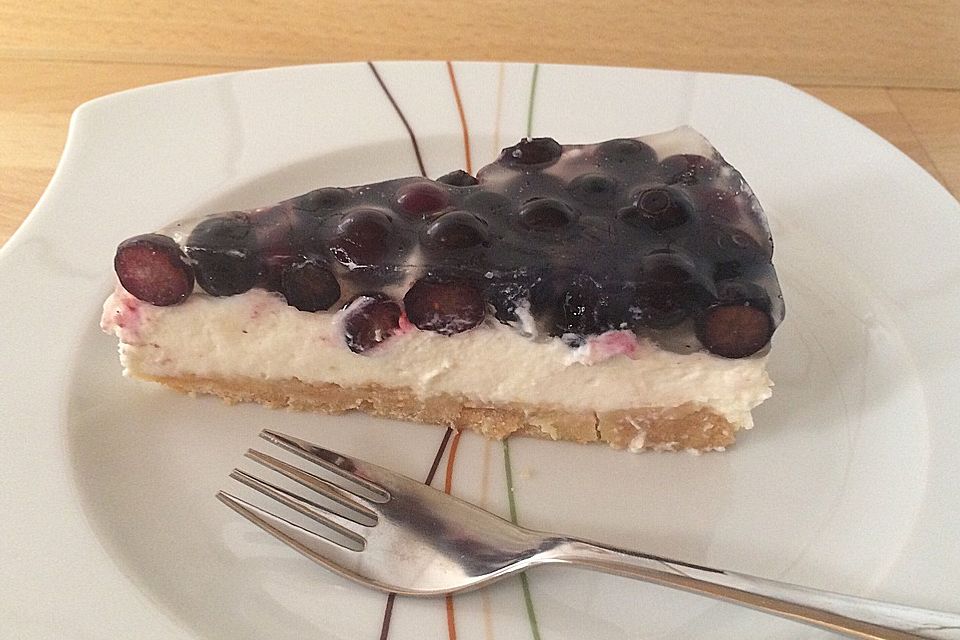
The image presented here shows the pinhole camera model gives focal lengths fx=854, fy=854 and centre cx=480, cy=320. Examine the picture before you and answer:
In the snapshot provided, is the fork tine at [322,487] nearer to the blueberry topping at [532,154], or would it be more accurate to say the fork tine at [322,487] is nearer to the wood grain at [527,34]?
the blueberry topping at [532,154]

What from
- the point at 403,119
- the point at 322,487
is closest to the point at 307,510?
the point at 322,487

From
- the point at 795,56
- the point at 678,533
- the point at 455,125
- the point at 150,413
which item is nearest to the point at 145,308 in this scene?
the point at 150,413

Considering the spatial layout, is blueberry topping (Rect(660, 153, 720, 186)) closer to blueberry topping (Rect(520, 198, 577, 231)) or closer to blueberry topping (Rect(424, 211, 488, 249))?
blueberry topping (Rect(520, 198, 577, 231))

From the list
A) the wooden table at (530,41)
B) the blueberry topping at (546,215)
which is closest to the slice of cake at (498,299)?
the blueberry topping at (546,215)

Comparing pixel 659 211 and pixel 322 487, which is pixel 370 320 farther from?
pixel 659 211

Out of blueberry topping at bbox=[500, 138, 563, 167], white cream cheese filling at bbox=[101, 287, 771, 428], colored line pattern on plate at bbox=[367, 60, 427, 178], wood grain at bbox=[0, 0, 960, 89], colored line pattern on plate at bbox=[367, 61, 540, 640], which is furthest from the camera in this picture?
wood grain at bbox=[0, 0, 960, 89]

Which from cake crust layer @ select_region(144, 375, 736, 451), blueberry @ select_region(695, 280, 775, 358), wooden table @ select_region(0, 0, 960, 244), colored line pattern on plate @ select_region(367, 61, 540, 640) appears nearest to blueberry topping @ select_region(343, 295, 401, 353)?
cake crust layer @ select_region(144, 375, 736, 451)

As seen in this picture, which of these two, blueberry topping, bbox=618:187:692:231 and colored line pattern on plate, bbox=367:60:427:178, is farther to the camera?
colored line pattern on plate, bbox=367:60:427:178
